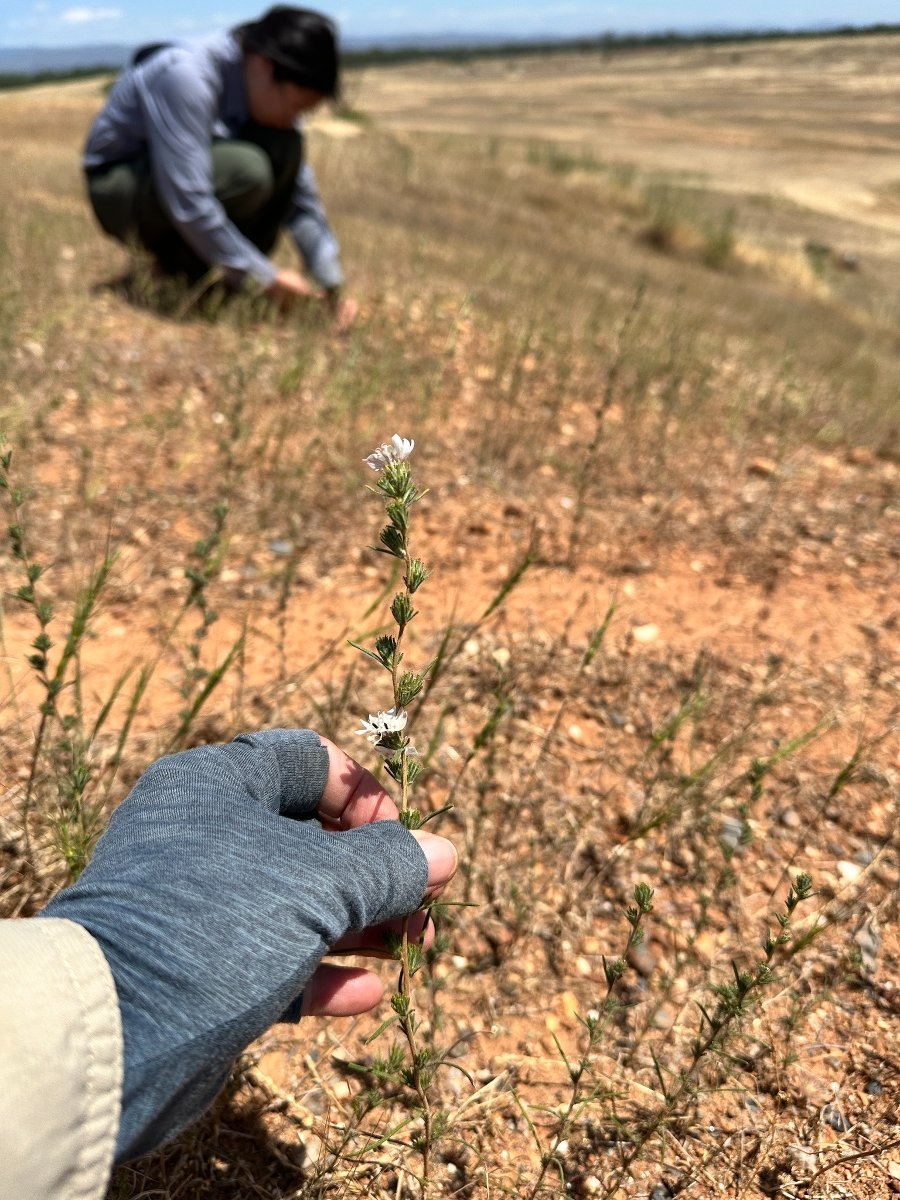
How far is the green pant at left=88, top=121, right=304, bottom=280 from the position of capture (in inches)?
157

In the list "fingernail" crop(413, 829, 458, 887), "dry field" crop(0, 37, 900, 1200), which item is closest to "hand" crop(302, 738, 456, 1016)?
"fingernail" crop(413, 829, 458, 887)

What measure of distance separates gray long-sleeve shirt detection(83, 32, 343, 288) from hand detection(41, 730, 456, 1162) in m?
3.16

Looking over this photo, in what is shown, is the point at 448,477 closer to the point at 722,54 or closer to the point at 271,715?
the point at 271,715

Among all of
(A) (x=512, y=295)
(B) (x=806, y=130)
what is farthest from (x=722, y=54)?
(A) (x=512, y=295)

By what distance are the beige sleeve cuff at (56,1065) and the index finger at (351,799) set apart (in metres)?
0.48

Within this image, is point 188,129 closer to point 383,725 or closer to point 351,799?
point 351,799

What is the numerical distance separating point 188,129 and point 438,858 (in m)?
3.74

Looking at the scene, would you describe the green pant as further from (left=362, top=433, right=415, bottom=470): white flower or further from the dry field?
(left=362, top=433, right=415, bottom=470): white flower

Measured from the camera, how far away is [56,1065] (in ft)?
2.71

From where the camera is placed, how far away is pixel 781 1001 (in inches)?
63.1

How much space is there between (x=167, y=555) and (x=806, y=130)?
60.7m

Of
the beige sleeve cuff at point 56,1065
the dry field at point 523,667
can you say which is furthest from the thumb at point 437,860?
the beige sleeve cuff at point 56,1065

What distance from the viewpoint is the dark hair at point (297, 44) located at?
362 cm

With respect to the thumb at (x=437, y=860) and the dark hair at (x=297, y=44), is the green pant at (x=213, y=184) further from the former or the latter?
the thumb at (x=437, y=860)
